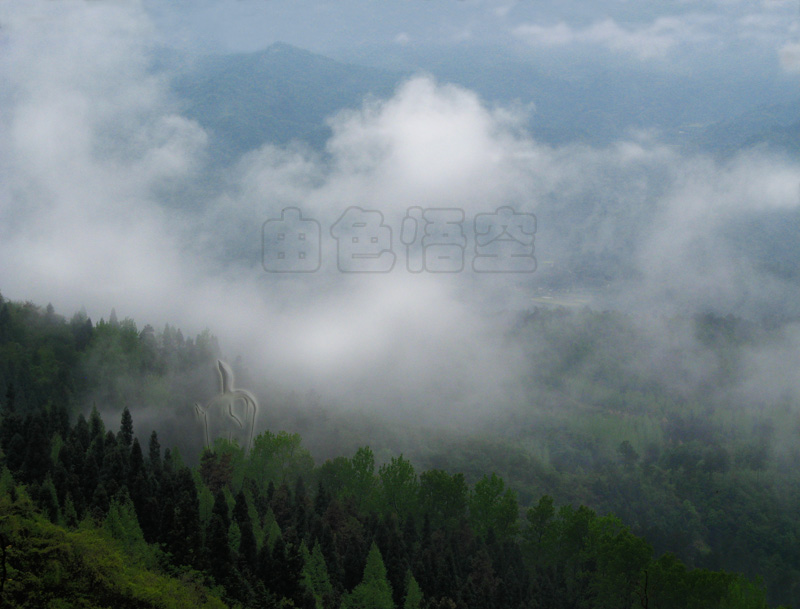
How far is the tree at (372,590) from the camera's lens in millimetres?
43250

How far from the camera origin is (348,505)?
60.1 meters

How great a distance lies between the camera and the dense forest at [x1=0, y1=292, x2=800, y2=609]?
3966 centimetres

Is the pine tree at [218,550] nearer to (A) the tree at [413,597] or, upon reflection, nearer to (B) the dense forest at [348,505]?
(B) the dense forest at [348,505]

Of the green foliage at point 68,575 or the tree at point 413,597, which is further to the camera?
the tree at point 413,597

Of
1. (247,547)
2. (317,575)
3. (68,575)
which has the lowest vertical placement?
(317,575)

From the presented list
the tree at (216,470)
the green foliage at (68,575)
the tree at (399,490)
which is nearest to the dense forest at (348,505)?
the green foliage at (68,575)

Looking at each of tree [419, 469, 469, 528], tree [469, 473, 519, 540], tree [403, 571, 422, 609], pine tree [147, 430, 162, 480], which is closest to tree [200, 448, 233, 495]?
pine tree [147, 430, 162, 480]

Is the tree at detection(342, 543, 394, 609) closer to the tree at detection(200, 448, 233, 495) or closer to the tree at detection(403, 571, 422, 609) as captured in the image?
the tree at detection(403, 571, 422, 609)

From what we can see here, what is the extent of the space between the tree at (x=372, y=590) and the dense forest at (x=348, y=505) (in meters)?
0.13

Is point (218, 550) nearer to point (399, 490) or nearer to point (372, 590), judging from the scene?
point (372, 590)

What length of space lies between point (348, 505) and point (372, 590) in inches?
633

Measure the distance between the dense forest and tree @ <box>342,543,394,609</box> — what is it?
0.13m

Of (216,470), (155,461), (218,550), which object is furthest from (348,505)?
(218,550)

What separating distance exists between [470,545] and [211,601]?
27127 mm
